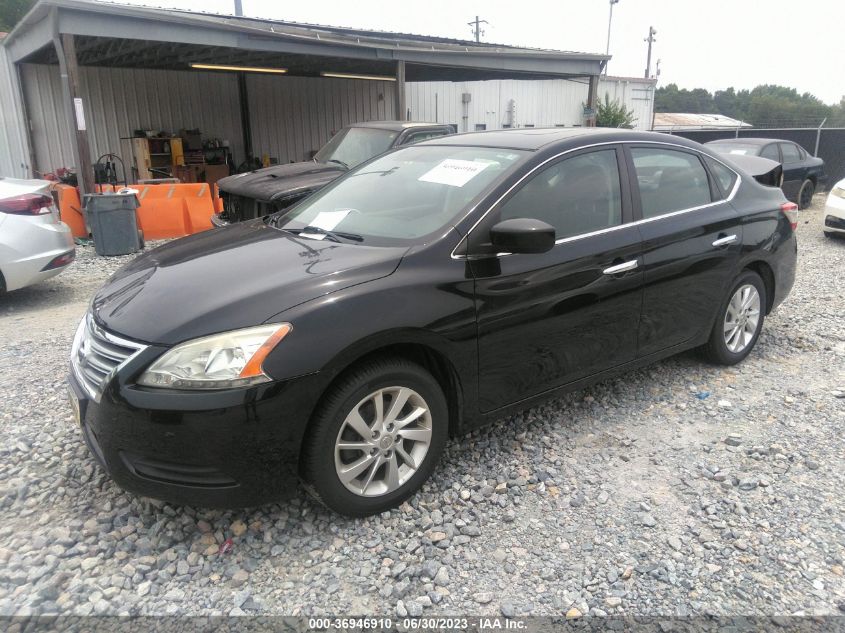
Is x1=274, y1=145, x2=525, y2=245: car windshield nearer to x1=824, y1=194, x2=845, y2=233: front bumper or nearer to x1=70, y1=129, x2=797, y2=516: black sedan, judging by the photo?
x1=70, y1=129, x2=797, y2=516: black sedan

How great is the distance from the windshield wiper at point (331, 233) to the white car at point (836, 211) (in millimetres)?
9537

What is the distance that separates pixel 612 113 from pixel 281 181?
71.1 feet

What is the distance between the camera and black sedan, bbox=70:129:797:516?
2449 mm

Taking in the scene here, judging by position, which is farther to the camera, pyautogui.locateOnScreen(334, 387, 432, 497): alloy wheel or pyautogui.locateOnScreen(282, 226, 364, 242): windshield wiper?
pyautogui.locateOnScreen(282, 226, 364, 242): windshield wiper

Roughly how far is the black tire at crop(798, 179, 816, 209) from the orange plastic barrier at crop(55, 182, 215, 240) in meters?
12.1

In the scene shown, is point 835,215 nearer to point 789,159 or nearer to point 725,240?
point 789,159

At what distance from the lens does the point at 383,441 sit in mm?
2773

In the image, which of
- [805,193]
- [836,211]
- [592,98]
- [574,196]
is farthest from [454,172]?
[592,98]

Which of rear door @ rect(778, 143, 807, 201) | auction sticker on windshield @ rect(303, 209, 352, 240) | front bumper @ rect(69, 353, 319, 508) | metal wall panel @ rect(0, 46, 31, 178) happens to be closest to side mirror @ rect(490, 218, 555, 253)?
auction sticker on windshield @ rect(303, 209, 352, 240)

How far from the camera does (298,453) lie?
2553 mm

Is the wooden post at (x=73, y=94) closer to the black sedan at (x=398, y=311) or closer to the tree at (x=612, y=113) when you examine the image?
the black sedan at (x=398, y=311)

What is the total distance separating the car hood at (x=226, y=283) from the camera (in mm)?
2521

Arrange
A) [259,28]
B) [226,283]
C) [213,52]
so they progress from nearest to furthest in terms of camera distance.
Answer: [226,283] < [259,28] < [213,52]

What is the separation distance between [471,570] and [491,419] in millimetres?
818
